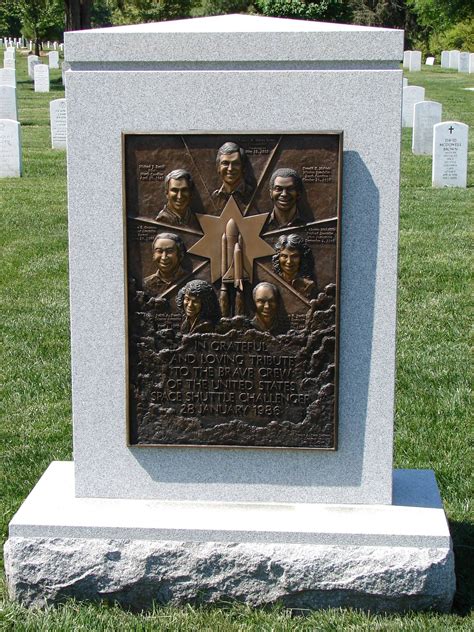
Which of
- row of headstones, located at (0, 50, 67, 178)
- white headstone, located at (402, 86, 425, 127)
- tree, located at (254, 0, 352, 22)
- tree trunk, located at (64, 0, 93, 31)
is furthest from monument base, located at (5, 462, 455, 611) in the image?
tree, located at (254, 0, 352, 22)

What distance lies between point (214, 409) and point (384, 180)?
3.87 feet

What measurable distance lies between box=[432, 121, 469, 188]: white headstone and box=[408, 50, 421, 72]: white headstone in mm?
27921

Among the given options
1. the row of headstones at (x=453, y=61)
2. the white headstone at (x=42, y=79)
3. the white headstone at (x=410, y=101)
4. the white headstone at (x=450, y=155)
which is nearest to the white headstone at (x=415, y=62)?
the row of headstones at (x=453, y=61)

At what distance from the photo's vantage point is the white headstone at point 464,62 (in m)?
41.2

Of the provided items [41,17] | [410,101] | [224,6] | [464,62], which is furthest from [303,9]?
[410,101]

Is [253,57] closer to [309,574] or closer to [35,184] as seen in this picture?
[309,574]

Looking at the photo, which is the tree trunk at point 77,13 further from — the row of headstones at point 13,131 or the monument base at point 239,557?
the monument base at point 239,557

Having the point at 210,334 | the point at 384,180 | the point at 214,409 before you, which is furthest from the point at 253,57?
the point at 214,409

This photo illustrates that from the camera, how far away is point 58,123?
1973cm

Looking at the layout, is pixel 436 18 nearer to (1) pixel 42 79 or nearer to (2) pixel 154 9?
(2) pixel 154 9

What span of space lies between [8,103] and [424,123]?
8.61 m

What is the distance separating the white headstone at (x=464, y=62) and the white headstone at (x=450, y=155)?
27823mm

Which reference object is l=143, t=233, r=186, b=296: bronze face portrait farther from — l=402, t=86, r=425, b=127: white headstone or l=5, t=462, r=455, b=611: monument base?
l=402, t=86, r=425, b=127: white headstone

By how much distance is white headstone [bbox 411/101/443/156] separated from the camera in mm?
18078
